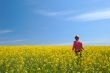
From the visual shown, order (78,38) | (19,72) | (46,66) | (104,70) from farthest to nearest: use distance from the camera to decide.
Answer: (78,38) → (46,66) → (104,70) → (19,72)

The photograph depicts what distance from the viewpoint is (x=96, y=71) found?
16531 millimetres

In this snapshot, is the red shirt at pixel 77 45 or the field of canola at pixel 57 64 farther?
the red shirt at pixel 77 45

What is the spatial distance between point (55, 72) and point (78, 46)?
498 centimetres

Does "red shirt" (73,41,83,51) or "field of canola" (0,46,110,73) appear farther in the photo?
"red shirt" (73,41,83,51)

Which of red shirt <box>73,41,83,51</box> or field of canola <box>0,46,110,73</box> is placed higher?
red shirt <box>73,41,83,51</box>

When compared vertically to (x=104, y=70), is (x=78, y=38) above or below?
above

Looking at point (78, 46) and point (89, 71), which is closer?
point (89, 71)

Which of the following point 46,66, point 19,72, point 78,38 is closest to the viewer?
point 19,72

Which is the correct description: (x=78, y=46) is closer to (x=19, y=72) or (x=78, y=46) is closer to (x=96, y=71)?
(x=96, y=71)

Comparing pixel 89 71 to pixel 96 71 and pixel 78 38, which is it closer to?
pixel 96 71

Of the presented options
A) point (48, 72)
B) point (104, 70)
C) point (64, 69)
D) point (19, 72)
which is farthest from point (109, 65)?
point (19, 72)

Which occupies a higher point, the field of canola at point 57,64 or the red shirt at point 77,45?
the red shirt at point 77,45

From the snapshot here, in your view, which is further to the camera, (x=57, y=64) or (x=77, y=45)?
(x=77, y=45)

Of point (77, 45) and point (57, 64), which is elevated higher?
point (77, 45)
